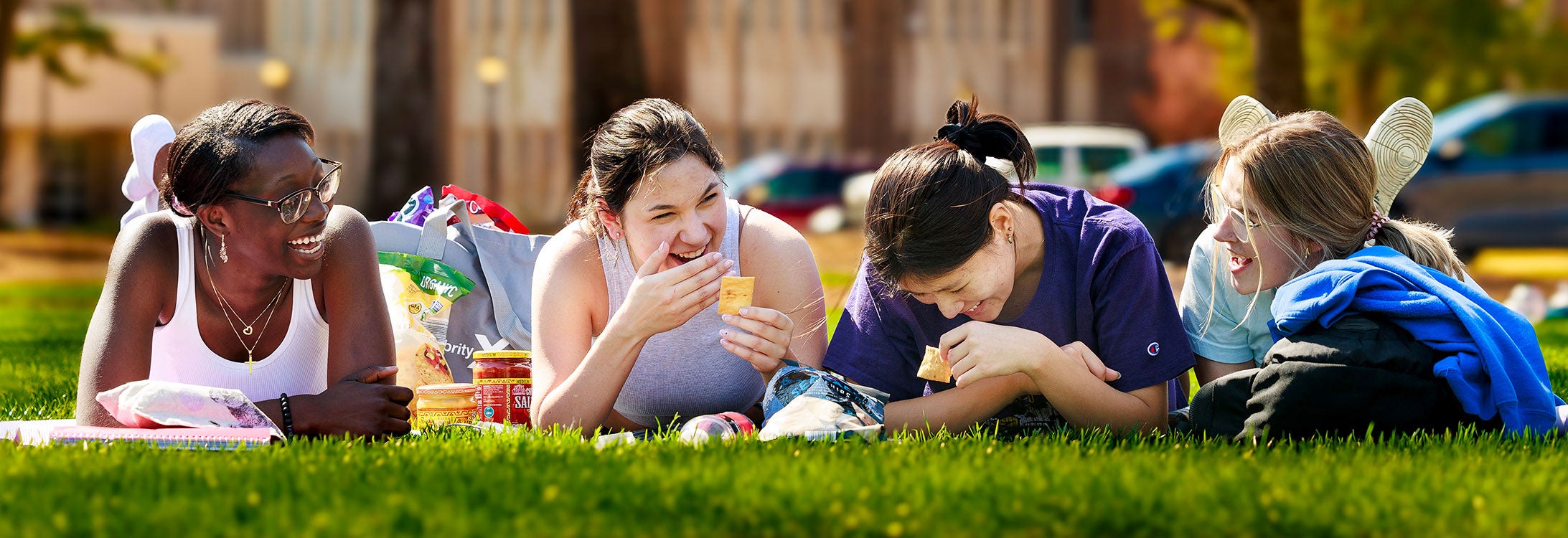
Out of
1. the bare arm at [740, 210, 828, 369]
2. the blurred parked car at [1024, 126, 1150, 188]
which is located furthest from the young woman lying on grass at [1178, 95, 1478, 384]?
the blurred parked car at [1024, 126, 1150, 188]

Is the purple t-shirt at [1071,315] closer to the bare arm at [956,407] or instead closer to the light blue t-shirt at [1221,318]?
the bare arm at [956,407]

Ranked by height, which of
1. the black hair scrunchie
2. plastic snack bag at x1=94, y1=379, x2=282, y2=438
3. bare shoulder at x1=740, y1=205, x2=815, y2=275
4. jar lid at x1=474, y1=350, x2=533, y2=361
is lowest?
plastic snack bag at x1=94, y1=379, x2=282, y2=438

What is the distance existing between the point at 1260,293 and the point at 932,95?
26917 mm

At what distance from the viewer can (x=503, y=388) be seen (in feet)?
15.5

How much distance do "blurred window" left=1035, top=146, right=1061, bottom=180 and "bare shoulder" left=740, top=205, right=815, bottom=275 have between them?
1414cm

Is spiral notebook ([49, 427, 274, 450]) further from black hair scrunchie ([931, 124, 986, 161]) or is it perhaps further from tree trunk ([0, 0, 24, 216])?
tree trunk ([0, 0, 24, 216])

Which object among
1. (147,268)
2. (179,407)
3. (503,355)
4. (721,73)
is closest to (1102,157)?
(721,73)

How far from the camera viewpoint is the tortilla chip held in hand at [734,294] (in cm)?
414

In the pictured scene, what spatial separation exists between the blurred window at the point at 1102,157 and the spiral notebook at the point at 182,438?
52.4ft

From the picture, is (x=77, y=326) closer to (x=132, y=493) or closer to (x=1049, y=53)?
(x=132, y=493)

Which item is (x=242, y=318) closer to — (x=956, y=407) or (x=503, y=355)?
(x=503, y=355)

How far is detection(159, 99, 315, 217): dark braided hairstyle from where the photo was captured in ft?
13.3

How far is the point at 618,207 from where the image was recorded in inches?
165

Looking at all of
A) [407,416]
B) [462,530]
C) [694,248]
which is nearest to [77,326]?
[407,416]
